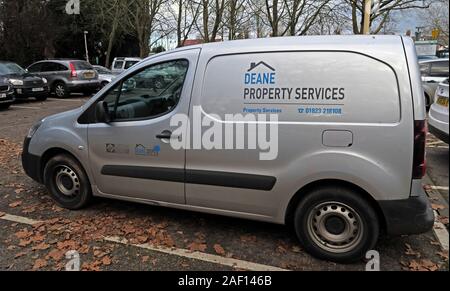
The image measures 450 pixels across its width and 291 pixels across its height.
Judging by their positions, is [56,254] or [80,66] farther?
[80,66]

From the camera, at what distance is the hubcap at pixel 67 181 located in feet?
14.1

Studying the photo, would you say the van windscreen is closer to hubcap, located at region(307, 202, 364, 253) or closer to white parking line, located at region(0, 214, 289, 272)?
white parking line, located at region(0, 214, 289, 272)

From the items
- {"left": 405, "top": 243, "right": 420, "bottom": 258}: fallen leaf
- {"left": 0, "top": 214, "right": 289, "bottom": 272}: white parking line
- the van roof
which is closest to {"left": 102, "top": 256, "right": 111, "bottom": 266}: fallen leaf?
{"left": 0, "top": 214, "right": 289, "bottom": 272}: white parking line

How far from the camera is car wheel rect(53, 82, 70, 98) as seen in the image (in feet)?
53.0

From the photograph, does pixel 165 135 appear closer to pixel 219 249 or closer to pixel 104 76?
pixel 219 249

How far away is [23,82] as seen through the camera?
1357 centimetres

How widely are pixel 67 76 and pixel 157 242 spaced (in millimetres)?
14300

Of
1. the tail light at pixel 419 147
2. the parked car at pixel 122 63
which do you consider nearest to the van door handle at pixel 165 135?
the tail light at pixel 419 147

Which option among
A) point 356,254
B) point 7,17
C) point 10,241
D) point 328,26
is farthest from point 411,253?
point 7,17

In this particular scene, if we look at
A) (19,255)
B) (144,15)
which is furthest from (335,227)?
(144,15)

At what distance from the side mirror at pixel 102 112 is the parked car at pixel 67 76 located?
43.7 ft

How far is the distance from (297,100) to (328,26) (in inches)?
786

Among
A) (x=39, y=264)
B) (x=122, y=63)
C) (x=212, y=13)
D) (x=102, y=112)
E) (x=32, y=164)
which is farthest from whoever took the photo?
(x=122, y=63)

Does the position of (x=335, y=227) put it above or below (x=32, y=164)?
below
